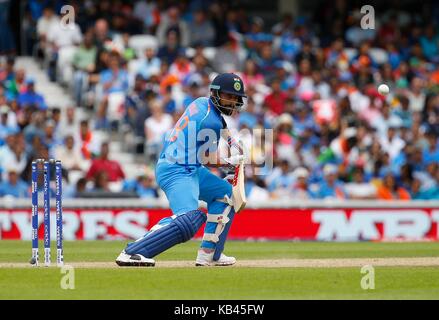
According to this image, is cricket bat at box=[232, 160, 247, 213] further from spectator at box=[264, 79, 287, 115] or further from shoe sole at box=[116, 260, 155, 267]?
spectator at box=[264, 79, 287, 115]

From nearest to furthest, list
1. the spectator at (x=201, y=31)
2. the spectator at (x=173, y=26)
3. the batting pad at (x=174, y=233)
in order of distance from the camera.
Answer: the batting pad at (x=174, y=233), the spectator at (x=173, y=26), the spectator at (x=201, y=31)

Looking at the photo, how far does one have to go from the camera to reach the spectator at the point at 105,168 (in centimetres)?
1864

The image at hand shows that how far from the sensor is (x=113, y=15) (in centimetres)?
2245

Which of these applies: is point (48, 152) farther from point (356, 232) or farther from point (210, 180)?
point (210, 180)

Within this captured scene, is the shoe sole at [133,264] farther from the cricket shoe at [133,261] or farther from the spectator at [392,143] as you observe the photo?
the spectator at [392,143]

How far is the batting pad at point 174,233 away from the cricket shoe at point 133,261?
0.43 ft

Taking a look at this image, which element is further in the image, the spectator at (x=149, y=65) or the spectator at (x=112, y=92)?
the spectator at (x=149, y=65)

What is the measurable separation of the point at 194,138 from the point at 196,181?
42 centimetres

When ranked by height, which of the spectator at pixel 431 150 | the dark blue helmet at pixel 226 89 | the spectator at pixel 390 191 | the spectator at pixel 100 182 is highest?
the dark blue helmet at pixel 226 89

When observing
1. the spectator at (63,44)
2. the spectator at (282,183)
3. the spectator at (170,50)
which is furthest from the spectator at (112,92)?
the spectator at (282,183)

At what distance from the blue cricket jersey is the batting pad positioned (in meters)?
0.61

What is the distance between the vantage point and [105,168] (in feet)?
62.2

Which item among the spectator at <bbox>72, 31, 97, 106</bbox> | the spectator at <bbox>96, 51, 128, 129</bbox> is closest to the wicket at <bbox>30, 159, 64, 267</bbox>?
the spectator at <bbox>96, 51, 128, 129</bbox>

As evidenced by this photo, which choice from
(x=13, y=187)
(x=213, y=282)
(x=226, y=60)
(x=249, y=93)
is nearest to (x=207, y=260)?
(x=213, y=282)
